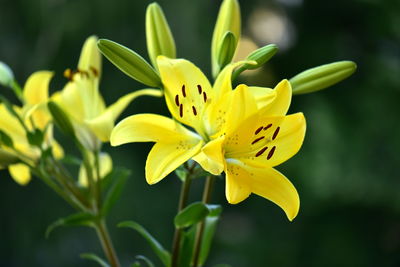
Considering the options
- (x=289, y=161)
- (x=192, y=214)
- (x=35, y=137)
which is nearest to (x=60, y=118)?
(x=35, y=137)

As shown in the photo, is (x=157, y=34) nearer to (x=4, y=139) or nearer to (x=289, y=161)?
(x=4, y=139)

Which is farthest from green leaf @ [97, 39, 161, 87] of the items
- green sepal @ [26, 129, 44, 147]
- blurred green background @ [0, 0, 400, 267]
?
blurred green background @ [0, 0, 400, 267]

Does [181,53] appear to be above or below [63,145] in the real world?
above

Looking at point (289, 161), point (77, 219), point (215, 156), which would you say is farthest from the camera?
point (289, 161)

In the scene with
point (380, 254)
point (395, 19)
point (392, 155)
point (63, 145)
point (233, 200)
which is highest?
point (233, 200)

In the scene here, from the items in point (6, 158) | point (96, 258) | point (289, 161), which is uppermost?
point (6, 158)

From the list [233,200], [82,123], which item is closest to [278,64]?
[82,123]

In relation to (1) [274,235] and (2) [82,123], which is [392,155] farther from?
(2) [82,123]
